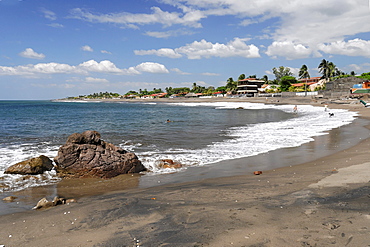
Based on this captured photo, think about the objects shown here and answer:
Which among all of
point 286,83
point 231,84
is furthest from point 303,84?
point 231,84

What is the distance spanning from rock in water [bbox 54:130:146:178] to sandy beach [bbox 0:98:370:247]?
2302 millimetres

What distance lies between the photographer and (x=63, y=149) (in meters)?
10.4

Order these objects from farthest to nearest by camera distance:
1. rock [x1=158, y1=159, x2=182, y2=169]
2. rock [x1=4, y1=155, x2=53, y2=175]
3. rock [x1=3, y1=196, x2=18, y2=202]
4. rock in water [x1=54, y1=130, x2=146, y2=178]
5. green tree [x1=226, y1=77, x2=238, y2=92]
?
1. green tree [x1=226, y1=77, x2=238, y2=92]
2. rock [x1=158, y1=159, x2=182, y2=169]
3. rock in water [x1=54, y1=130, x2=146, y2=178]
4. rock [x1=4, y1=155, x2=53, y2=175]
5. rock [x1=3, y1=196, x2=18, y2=202]

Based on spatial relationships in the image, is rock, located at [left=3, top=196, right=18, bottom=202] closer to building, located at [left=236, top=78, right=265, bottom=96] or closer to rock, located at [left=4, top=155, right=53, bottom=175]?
rock, located at [left=4, top=155, right=53, bottom=175]

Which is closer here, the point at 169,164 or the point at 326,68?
the point at 169,164

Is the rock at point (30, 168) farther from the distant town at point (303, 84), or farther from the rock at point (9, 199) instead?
the distant town at point (303, 84)

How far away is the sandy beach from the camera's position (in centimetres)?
412

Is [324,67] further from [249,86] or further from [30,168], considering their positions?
[30,168]

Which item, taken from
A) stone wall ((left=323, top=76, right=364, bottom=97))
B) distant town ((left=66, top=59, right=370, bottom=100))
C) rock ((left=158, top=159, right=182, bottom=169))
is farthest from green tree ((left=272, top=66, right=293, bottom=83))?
rock ((left=158, top=159, right=182, bottom=169))

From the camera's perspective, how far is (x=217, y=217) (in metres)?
4.99

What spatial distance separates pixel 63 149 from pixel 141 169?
10.5 ft

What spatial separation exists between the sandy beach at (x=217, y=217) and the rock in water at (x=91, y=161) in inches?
90.6

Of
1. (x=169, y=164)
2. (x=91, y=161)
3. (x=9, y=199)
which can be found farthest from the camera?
(x=169, y=164)

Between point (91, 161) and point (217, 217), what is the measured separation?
679cm
